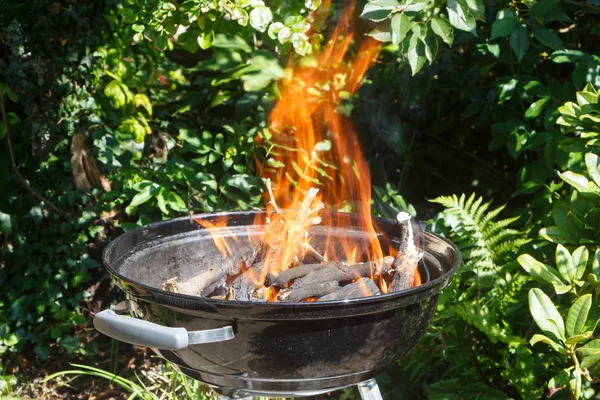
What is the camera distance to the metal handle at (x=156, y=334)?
1.39m

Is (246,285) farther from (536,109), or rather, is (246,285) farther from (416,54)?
(536,109)

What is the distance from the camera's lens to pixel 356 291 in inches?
65.7

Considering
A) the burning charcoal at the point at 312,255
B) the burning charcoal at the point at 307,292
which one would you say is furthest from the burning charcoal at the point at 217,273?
the burning charcoal at the point at 307,292

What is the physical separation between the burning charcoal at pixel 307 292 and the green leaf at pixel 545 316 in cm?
49

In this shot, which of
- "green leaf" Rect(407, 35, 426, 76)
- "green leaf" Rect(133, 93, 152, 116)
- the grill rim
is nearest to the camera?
the grill rim

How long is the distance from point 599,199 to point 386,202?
→ 966 millimetres

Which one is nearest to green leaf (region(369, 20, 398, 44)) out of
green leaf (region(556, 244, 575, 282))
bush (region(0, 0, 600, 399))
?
bush (region(0, 0, 600, 399))

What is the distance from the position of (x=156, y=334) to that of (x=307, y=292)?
1.46 feet

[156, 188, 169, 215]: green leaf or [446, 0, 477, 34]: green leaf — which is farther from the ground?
[446, 0, 477, 34]: green leaf

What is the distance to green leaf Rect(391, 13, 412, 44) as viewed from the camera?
1.91 m

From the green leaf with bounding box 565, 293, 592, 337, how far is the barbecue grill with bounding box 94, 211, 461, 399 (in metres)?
0.32

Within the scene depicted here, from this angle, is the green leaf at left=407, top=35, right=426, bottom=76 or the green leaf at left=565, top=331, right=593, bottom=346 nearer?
the green leaf at left=565, top=331, right=593, bottom=346

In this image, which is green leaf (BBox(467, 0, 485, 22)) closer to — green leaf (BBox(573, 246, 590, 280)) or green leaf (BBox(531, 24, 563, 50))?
green leaf (BBox(531, 24, 563, 50))

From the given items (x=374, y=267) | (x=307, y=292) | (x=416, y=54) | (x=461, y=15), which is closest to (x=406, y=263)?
(x=374, y=267)
